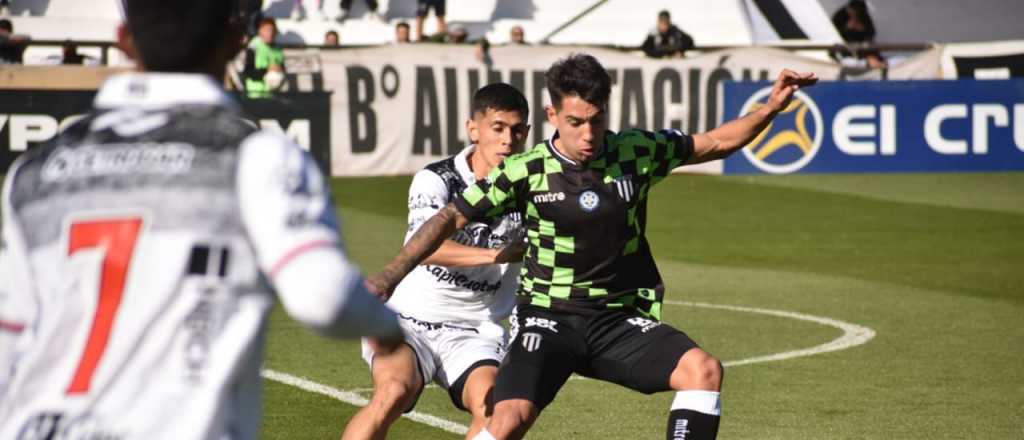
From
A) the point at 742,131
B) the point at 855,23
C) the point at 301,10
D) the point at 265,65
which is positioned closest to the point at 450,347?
the point at 742,131

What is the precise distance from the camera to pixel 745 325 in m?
12.3

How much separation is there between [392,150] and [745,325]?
11.9 metres

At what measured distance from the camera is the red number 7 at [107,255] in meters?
3.20

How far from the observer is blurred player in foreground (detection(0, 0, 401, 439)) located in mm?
3176

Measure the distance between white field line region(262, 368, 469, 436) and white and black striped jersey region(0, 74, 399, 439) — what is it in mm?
5247

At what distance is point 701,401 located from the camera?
6320 mm

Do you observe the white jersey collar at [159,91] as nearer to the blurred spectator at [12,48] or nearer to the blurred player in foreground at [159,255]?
the blurred player in foreground at [159,255]

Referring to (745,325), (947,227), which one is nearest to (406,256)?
(745,325)

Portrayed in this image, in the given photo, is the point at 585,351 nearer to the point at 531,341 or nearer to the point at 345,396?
the point at 531,341

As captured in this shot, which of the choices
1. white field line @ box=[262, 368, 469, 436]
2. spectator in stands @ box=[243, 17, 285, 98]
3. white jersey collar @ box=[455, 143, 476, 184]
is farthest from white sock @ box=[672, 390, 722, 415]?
spectator in stands @ box=[243, 17, 285, 98]

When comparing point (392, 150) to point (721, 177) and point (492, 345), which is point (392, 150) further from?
point (492, 345)

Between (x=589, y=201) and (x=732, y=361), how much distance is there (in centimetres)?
433

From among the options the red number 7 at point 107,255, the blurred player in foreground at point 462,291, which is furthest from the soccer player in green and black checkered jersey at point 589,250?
the red number 7 at point 107,255

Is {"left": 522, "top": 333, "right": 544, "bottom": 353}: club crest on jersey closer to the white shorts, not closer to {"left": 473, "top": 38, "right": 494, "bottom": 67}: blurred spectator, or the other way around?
the white shorts
